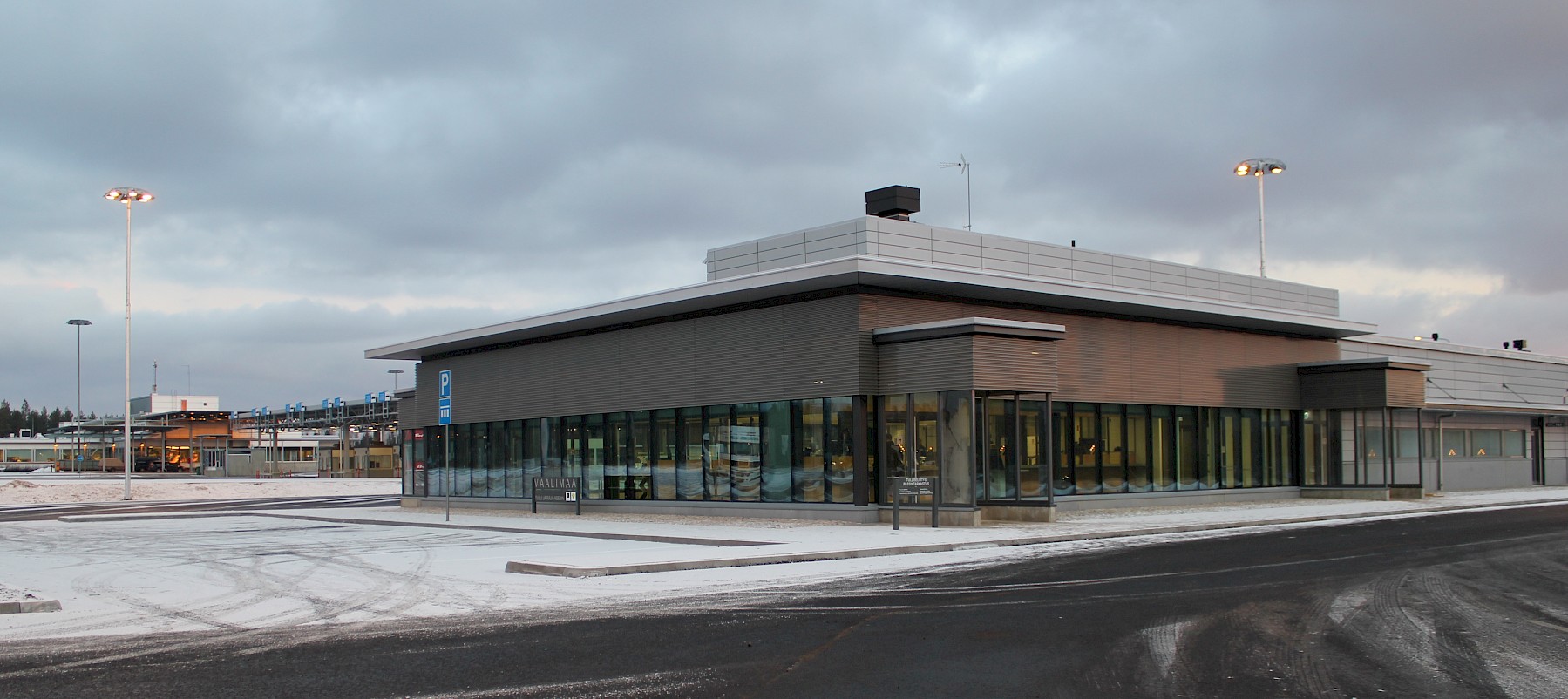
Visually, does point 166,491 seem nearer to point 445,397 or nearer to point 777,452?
point 445,397

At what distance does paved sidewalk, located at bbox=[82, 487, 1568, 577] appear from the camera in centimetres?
1848

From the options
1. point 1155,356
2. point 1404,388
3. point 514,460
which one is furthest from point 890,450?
point 1404,388

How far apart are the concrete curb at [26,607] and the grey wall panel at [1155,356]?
17.2 m

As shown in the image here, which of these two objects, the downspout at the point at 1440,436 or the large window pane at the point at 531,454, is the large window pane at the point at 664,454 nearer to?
the large window pane at the point at 531,454

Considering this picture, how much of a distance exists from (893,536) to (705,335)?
9858 mm

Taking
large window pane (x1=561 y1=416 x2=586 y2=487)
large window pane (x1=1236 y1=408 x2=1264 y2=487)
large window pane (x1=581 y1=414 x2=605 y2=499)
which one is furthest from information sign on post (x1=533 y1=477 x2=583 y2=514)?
large window pane (x1=1236 y1=408 x2=1264 y2=487)

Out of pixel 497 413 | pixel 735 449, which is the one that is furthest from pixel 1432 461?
pixel 497 413

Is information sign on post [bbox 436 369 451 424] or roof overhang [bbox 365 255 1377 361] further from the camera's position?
information sign on post [bbox 436 369 451 424]

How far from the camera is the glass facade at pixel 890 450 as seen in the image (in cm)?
2708

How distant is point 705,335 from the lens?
30641mm

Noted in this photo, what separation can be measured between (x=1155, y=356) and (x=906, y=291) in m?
10.1

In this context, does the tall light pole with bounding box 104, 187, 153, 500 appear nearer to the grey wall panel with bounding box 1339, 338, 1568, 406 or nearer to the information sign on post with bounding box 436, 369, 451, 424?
the information sign on post with bounding box 436, 369, 451, 424

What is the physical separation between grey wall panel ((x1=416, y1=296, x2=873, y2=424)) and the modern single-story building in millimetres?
74

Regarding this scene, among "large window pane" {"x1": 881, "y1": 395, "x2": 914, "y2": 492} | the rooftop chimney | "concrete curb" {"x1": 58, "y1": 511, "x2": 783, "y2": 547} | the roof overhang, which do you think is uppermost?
the rooftop chimney
